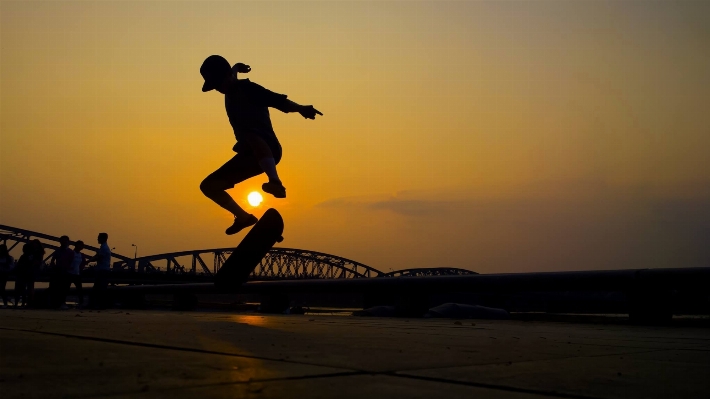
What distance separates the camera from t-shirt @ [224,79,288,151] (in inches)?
318

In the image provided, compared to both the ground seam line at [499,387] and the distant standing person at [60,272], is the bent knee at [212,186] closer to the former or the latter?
the ground seam line at [499,387]

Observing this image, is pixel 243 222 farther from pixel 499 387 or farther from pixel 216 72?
pixel 499 387

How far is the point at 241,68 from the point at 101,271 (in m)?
9.80

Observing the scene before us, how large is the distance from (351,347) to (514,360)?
3.34 feet

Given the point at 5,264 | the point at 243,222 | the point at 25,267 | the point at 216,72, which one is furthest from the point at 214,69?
the point at 5,264

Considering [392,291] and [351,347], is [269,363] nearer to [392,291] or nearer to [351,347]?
[351,347]

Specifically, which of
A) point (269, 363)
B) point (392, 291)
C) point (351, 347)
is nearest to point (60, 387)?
point (269, 363)

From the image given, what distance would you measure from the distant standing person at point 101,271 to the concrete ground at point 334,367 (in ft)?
38.8

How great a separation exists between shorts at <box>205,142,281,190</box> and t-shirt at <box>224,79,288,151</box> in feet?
0.46

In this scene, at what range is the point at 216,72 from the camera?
8.03m

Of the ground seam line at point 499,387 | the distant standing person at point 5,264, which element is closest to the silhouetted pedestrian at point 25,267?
the distant standing person at point 5,264

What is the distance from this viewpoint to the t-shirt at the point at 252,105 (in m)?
8.08

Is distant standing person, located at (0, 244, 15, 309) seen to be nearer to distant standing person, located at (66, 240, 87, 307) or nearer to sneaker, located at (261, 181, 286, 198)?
distant standing person, located at (66, 240, 87, 307)

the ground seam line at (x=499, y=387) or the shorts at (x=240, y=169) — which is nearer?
the ground seam line at (x=499, y=387)
